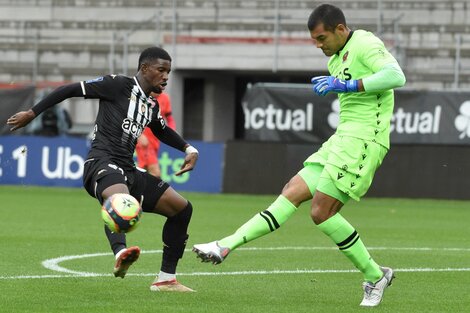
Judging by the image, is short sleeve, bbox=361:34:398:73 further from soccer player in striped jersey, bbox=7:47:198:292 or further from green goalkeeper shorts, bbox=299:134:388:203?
soccer player in striped jersey, bbox=7:47:198:292

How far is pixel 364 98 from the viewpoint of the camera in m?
9.03

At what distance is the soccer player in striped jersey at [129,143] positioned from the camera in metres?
9.14

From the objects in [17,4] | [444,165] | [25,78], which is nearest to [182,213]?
[444,165]

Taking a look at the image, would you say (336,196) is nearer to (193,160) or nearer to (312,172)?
(312,172)

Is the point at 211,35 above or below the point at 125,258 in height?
above

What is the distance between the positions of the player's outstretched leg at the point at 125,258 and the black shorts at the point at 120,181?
60 cm

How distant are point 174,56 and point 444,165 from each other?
10.1 meters

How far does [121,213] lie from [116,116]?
1.06 meters

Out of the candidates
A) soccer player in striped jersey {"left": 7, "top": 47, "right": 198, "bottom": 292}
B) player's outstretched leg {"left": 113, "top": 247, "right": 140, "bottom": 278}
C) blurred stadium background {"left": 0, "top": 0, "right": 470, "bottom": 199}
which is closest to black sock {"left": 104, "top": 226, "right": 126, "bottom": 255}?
soccer player in striped jersey {"left": 7, "top": 47, "right": 198, "bottom": 292}

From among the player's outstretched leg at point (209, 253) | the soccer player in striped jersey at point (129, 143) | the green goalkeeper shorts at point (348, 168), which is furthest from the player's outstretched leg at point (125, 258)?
the green goalkeeper shorts at point (348, 168)

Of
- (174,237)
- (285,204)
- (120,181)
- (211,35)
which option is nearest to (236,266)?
(174,237)

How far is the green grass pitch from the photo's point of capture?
8.90 meters

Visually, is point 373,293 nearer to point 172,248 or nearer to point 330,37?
point 172,248

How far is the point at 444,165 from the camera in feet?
77.2
